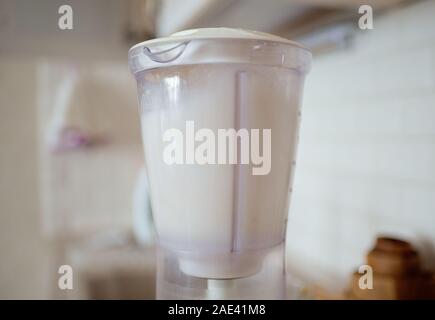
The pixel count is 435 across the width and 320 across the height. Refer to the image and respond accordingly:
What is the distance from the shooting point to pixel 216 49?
13.9 inches

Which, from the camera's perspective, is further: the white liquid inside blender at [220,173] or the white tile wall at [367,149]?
the white tile wall at [367,149]

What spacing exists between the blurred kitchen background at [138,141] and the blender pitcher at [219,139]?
123mm

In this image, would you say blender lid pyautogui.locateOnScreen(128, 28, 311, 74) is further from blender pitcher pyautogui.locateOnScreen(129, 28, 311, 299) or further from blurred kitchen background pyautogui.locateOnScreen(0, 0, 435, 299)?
blurred kitchen background pyautogui.locateOnScreen(0, 0, 435, 299)

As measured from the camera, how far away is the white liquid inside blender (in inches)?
14.2

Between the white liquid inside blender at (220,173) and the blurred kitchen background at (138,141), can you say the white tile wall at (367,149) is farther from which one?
the white liquid inside blender at (220,173)

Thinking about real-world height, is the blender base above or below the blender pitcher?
below

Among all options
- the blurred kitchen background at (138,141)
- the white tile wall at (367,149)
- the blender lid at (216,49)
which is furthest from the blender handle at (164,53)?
the white tile wall at (367,149)

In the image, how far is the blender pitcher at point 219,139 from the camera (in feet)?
1.18

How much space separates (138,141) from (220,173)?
1.05 m

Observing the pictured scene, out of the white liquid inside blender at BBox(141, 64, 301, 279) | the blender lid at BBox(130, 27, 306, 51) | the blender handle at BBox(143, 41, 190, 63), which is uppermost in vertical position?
the blender lid at BBox(130, 27, 306, 51)

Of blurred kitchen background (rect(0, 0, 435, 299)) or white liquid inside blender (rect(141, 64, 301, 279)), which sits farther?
blurred kitchen background (rect(0, 0, 435, 299))

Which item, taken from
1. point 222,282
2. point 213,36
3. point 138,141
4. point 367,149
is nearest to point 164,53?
point 213,36

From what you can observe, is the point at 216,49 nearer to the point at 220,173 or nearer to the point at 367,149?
the point at 220,173

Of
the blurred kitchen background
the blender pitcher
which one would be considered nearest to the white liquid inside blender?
the blender pitcher
